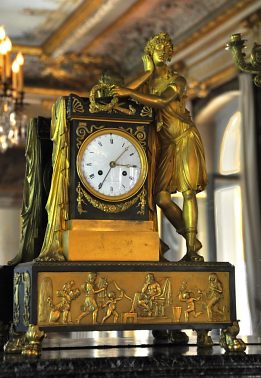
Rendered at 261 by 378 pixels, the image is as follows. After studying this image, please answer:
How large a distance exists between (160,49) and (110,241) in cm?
76

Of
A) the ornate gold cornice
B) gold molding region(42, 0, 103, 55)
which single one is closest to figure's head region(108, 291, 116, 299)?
gold molding region(42, 0, 103, 55)

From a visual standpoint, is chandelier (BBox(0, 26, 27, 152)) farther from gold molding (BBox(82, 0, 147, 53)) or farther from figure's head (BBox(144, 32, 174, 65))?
figure's head (BBox(144, 32, 174, 65))

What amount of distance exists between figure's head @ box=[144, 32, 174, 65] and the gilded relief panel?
805mm

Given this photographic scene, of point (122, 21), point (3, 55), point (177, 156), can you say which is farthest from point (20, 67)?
point (177, 156)

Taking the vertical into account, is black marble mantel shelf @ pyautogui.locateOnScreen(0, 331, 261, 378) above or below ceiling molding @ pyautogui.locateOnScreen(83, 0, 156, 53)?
below

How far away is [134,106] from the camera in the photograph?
8.44ft

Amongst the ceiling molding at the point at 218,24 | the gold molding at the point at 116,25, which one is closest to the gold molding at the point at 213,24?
the ceiling molding at the point at 218,24

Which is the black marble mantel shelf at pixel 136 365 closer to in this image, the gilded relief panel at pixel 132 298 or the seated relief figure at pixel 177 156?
the gilded relief panel at pixel 132 298

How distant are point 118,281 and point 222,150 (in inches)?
351

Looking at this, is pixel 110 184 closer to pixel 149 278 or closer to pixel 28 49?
pixel 149 278

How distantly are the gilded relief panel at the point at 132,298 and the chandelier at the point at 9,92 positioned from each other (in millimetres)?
6217

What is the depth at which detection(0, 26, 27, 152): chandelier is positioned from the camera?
8328 mm

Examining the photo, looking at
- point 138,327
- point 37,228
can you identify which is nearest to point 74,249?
point 138,327

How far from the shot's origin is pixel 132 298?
7.76 feet
